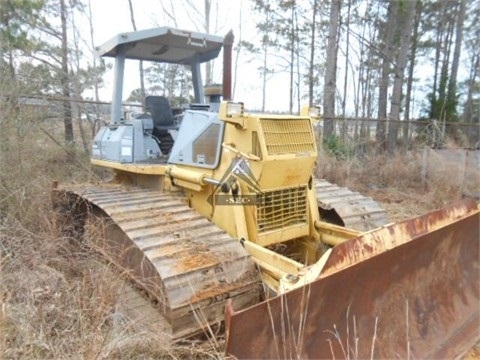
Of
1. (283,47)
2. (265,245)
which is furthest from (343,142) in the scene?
(283,47)

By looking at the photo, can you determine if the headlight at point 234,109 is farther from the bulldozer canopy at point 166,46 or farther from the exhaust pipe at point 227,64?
the bulldozer canopy at point 166,46

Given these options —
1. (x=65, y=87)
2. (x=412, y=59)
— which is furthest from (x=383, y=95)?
(x=65, y=87)

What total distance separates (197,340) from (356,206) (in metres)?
2.74

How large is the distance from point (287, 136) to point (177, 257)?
1427mm

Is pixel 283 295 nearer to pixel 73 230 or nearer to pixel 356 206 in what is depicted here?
pixel 356 206

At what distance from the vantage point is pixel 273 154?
333cm

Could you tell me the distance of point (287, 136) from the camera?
11.5ft

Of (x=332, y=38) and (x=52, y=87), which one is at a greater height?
(x=332, y=38)

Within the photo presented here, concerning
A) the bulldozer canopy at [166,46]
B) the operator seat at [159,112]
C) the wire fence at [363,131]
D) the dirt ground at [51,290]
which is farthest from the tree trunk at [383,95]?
the operator seat at [159,112]

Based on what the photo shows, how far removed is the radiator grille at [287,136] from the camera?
3.35 meters

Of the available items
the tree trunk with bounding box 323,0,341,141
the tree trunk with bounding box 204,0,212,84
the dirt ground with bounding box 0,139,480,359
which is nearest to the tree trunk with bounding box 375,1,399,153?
the tree trunk with bounding box 323,0,341,141

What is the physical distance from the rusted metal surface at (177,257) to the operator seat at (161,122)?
1.00 m

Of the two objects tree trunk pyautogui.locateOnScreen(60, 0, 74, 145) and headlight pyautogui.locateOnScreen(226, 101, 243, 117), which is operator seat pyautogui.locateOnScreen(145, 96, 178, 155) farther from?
tree trunk pyautogui.locateOnScreen(60, 0, 74, 145)

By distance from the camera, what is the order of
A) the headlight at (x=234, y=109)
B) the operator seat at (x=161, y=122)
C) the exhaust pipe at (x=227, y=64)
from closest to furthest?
the headlight at (x=234, y=109) → the exhaust pipe at (x=227, y=64) → the operator seat at (x=161, y=122)
